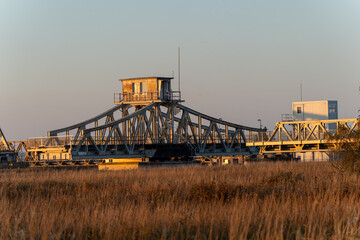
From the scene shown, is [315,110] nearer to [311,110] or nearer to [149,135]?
[311,110]

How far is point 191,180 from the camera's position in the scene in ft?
86.1

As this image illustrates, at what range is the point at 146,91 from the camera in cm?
7344

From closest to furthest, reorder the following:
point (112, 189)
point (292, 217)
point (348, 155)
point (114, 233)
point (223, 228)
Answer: point (114, 233), point (223, 228), point (292, 217), point (112, 189), point (348, 155)

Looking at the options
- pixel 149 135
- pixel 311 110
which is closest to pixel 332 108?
pixel 311 110

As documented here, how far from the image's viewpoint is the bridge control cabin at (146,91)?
72.8 m

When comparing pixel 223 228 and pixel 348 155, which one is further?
pixel 348 155

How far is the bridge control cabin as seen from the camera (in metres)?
72.8

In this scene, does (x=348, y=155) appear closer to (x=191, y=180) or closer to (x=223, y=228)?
(x=191, y=180)

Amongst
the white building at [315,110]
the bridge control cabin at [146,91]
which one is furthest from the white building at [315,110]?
the bridge control cabin at [146,91]

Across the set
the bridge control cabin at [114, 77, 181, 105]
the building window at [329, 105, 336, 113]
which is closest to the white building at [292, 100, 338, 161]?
the building window at [329, 105, 336, 113]

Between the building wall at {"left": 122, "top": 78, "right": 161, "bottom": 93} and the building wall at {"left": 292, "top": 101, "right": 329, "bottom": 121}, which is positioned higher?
the building wall at {"left": 122, "top": 78, "right": 161, "bottom": 93}

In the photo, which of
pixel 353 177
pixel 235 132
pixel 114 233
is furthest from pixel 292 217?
pixel 235 132

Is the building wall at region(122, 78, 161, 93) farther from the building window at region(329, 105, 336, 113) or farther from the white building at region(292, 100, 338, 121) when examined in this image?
the building window at region(329, 105, 336, 113)

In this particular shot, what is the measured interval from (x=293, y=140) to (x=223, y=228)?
60811 mm
